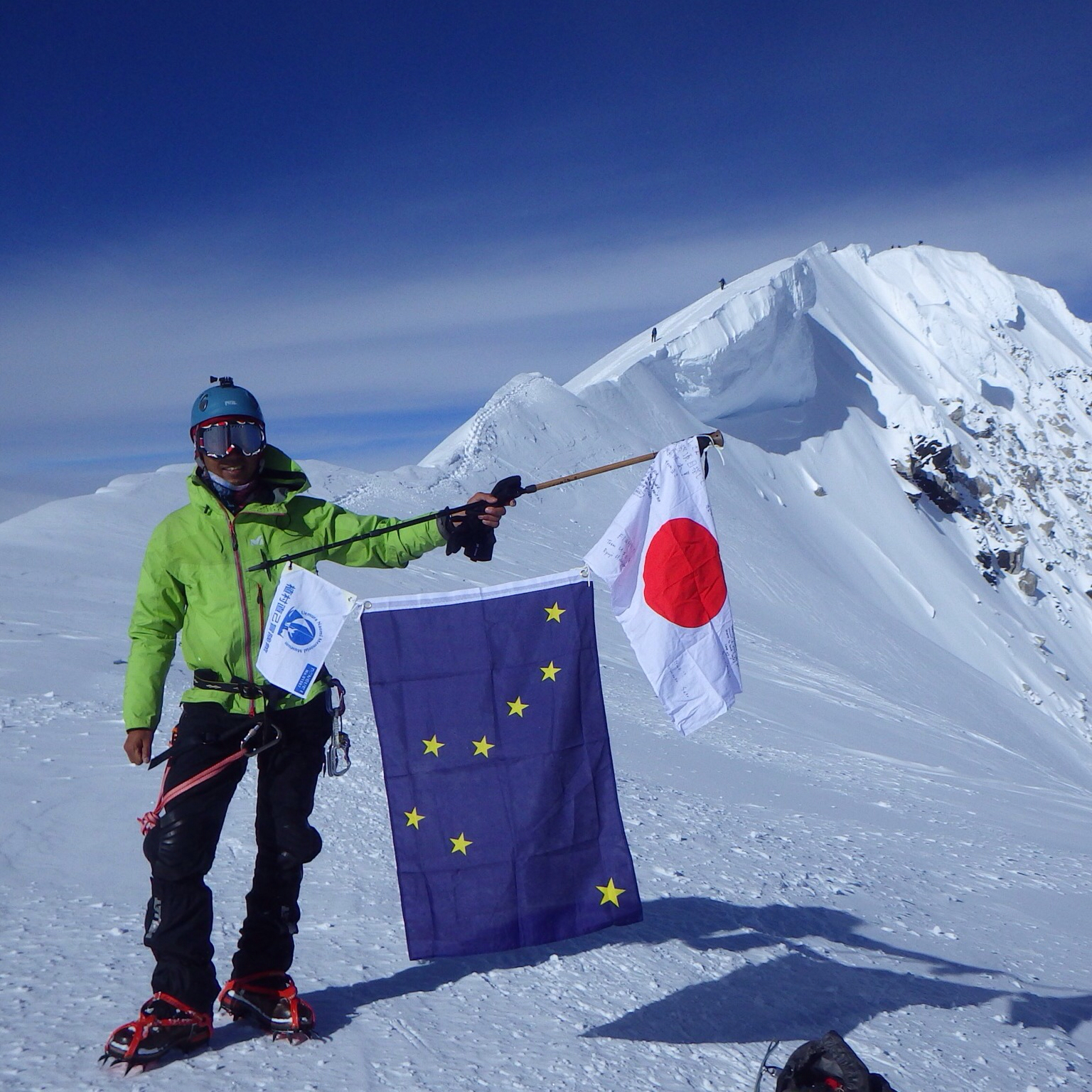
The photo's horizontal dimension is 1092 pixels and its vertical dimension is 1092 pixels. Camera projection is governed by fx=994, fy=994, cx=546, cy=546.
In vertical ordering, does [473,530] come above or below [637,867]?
above

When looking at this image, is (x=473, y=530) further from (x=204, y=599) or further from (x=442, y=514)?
(x=204, y=599)

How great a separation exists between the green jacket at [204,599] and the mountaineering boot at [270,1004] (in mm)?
955

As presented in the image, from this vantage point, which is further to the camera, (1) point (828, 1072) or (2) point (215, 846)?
(2) point (215, 846)

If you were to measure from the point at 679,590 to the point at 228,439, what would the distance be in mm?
1868

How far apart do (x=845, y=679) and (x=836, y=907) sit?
12704 millimetres

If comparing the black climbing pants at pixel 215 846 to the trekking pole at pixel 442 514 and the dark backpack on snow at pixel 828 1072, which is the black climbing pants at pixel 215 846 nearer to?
the trekking pole at pixel 442 514

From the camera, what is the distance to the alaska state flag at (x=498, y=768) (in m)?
3.74

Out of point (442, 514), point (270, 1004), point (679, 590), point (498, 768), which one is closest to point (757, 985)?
point (498, 768)

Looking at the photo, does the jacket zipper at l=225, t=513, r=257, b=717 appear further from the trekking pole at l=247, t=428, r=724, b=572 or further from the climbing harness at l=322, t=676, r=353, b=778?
the climbing harness at l=322, t=676, r=353, b=778

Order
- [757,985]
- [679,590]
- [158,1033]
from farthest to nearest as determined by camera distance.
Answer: [757,985]
[679,590]
[158,1033]

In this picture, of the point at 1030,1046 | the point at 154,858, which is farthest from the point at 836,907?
the point at 154,858

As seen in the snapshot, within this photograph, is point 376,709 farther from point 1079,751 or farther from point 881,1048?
point 1079,751

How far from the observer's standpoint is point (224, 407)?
348cm

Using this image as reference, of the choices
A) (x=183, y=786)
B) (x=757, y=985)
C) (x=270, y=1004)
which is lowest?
(x=757, y=985)
